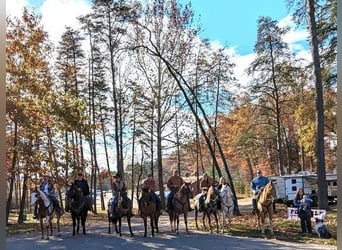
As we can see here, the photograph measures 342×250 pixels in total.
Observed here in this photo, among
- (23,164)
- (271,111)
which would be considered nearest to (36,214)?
(23,164)

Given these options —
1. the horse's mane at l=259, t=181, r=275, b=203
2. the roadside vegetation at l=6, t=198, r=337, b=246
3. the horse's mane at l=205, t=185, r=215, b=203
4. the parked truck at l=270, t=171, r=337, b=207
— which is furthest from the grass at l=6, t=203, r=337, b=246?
the parked truck at l=270, t=171, r=337, b=207

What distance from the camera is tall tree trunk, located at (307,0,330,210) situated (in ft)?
21.5

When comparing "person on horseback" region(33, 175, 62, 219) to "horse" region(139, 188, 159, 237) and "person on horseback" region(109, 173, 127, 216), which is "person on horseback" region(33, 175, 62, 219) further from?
"horse" region(139, 188, 159, 237)

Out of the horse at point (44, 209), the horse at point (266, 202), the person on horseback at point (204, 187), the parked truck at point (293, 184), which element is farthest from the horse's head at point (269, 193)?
the parked truck at point (293, 184)

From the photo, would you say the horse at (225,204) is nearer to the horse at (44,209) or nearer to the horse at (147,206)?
the horse at (147,206)

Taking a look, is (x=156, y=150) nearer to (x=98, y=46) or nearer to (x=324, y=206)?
(x=98, y=46)

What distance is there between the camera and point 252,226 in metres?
6.50

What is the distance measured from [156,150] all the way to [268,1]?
3741 millimetres

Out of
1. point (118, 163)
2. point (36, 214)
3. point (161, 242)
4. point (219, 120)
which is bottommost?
point (161, 242)

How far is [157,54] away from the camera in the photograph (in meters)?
7.21

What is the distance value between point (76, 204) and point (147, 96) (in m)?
2.38

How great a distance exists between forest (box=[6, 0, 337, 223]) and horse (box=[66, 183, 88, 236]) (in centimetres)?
66

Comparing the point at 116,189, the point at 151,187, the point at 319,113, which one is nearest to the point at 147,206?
the point at 151,187

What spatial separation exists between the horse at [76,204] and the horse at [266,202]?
262 centimetres
